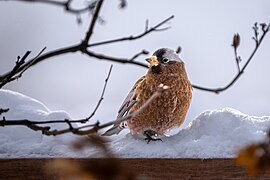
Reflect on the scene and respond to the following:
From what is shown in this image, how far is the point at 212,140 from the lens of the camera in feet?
2.95

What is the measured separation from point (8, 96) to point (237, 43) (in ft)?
2.23

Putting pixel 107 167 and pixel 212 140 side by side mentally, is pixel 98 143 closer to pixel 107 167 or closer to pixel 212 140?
pixel 107 167

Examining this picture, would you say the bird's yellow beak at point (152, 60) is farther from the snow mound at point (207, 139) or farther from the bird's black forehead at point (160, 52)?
the snow mound at point (207, 139)

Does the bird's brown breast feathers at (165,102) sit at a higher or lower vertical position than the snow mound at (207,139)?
higher

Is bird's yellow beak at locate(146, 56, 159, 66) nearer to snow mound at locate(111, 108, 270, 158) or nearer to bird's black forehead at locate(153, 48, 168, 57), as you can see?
bird's black forehead at locate(153, 48, 168, 57)

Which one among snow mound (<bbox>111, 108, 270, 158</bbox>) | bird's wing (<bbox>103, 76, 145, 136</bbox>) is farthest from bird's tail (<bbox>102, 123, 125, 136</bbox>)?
snow mound (<bbox>111, 108, 270, 158</bbox>)

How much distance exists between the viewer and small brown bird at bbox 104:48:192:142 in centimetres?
96

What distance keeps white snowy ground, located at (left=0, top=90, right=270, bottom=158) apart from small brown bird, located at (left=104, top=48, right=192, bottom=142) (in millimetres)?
31

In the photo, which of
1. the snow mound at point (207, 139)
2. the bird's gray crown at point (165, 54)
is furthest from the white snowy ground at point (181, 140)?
the bird's gray crown at point (165, 54)

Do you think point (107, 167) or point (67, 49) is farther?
point (67, 49)

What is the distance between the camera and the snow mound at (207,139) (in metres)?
0.87

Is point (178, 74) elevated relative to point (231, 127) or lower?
elevated

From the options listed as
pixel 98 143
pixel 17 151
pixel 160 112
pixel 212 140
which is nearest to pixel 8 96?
pixel 17 151

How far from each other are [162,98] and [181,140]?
9 centimetres
